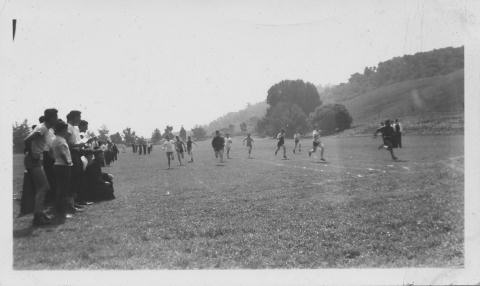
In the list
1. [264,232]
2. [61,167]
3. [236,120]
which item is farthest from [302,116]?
[236,120]

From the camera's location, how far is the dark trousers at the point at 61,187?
685 centimetres

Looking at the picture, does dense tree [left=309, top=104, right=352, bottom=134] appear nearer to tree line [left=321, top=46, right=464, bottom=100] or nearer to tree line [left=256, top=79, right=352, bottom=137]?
tree line [left=256, top=79, right=352, bottom=137]

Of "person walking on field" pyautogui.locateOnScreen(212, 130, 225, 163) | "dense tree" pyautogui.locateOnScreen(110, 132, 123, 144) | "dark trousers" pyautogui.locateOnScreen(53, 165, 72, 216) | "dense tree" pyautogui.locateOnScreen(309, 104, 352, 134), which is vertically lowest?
"dark trousers" pyautogui.locateOnScreen(53, 165, 72, 216)

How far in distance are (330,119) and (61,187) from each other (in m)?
30.7

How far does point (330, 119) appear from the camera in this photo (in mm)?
34500

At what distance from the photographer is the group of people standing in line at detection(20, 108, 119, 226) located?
6.19 metres

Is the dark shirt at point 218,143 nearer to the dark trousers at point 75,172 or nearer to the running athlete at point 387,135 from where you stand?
the running athlete at point 387,135

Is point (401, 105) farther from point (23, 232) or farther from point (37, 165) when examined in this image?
point (23, 232)

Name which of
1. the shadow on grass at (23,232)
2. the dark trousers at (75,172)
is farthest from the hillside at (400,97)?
the shadow on grass at (23,232)

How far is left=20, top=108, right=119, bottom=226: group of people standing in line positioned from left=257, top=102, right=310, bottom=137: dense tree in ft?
88.5

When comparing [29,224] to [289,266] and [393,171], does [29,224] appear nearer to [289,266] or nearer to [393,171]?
[289,266]

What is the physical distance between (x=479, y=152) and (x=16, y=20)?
9402 mm

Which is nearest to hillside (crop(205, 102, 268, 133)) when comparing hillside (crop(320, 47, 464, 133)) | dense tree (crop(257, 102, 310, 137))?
dense tree (crop(257, 102, 310, 137))

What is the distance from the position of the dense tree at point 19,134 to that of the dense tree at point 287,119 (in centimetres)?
2797
